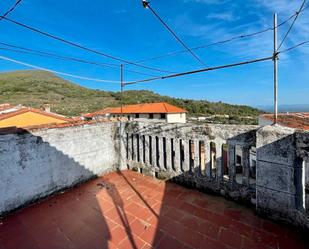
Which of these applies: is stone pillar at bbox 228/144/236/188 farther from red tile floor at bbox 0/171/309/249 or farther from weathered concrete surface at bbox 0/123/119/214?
weathered concrete surface at bbox 0/123/119/214

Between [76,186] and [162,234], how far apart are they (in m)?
3.01

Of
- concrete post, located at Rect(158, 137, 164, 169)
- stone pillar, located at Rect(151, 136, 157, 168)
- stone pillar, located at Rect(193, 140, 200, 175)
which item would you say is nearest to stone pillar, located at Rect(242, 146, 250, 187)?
stone pillar, located at Rect(193, 140, 200, 175)

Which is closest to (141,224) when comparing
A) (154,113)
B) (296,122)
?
(296,122)

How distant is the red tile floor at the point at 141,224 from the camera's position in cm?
293

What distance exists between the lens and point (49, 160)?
4379 mm

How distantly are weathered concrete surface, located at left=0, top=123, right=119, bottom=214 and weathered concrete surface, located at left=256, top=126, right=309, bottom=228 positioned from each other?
4340 mm

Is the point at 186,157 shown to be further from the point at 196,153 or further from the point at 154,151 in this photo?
the point at 154,151

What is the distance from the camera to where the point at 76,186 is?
4977 mm

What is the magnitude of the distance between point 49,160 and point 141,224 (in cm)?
277

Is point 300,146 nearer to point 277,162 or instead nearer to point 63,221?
point 277,162

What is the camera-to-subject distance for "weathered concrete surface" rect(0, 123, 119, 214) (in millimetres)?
3721

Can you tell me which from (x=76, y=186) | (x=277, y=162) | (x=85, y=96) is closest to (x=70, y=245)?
(x=76, y=186)

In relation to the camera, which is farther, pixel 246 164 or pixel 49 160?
pixel 49 160

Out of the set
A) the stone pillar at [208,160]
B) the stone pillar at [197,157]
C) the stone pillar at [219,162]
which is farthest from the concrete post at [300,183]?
the stone pillar at [197,157]
